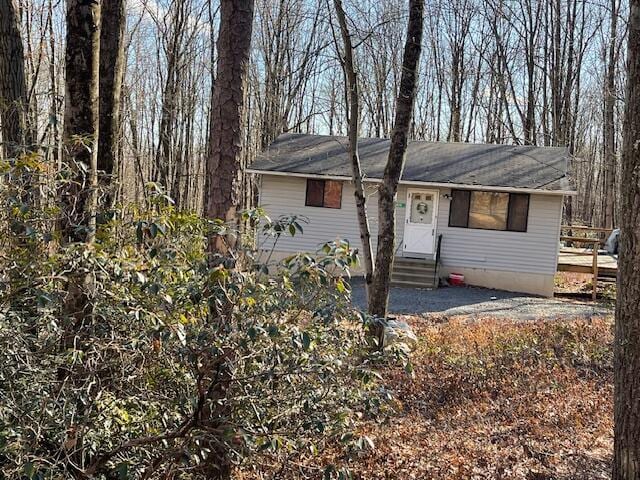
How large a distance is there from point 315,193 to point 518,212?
19.6 ft

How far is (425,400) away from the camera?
21.4 ft

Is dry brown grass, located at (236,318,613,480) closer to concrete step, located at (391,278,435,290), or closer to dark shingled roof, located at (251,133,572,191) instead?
concrete step, located at (391,278,435,290)

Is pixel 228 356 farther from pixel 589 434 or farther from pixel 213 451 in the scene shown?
pixel 589 434

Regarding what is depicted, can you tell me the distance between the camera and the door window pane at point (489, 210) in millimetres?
15070

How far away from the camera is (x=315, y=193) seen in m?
15.9

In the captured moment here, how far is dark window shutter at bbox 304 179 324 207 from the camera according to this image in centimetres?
1585

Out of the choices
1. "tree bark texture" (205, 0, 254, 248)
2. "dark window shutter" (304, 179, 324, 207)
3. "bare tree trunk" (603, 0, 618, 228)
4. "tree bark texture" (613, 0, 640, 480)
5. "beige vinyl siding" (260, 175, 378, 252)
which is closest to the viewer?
"tree bark texture" (613, 0, 640, 480)

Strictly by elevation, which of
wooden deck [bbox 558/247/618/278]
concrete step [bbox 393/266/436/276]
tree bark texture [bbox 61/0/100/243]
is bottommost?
concrete step [bbox 393/266/436/276]

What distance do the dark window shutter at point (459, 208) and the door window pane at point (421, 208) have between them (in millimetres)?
624

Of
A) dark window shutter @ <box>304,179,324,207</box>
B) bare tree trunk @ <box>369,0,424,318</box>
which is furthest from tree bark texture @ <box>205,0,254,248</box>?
dark window shutter @ <box>304,179,324,207</box>

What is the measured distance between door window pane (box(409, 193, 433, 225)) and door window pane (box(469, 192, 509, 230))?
3.90 ft

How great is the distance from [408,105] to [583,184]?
38693 millimetres

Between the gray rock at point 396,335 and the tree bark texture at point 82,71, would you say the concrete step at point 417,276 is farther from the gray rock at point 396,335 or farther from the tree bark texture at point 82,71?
the tree bark texture at point 82,71

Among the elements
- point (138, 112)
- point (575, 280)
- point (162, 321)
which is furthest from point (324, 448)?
point (138, 112)
